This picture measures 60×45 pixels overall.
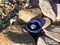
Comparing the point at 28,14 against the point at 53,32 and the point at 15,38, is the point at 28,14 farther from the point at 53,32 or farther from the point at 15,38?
the point at 15,38

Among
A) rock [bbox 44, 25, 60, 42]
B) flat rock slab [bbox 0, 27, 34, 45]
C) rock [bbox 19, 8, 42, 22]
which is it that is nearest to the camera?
flat rock slab [bbox 0, 27, 34, 45]

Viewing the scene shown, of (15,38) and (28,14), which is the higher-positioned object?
(28,14)

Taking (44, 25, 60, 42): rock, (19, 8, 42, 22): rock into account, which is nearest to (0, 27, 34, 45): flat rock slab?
(44, 25, 60, 42): rock

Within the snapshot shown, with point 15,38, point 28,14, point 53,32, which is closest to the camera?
point 15,38

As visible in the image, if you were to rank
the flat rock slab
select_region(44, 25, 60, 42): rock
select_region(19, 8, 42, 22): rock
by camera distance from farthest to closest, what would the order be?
select_region(19, 8, 42, 22): rock < select_region(44, 25, 60, 42): rock < the flat rock slab

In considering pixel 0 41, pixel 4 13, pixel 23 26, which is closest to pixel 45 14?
pixel 23 26

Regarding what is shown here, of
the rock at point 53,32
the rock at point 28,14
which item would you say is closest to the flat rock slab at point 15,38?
the rock at point 53,32

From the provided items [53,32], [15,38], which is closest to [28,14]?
[53,32]

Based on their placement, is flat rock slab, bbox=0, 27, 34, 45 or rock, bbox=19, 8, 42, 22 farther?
rock, bbox=19, 8, 42, 22

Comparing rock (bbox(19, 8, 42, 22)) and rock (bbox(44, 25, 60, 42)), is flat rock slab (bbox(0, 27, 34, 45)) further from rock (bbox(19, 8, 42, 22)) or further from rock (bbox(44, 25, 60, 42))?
rock (bbox(19, 8, 42, 22))

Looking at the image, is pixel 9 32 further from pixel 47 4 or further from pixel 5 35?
pixel 47 4

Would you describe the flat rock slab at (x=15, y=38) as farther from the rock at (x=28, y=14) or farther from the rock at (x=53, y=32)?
the rock at (x=28, y=14)
